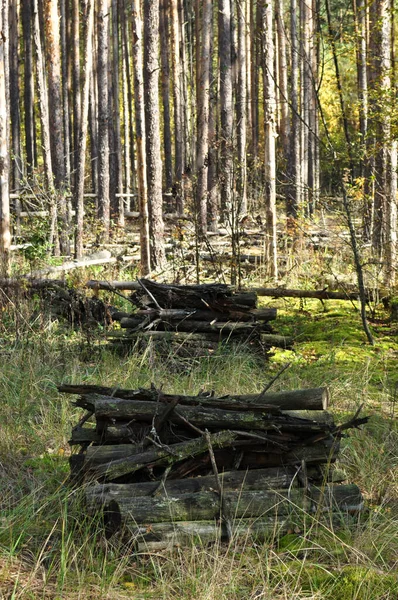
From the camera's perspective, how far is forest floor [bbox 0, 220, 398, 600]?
10.5 feet

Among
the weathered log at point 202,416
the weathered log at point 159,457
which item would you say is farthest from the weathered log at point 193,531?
the weathered log at point 202,416

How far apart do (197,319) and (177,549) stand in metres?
4.53

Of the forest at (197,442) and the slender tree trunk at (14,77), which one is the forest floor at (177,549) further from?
the slender tree trunk at (14,77)

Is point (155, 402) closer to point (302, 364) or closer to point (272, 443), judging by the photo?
point (272, 443)

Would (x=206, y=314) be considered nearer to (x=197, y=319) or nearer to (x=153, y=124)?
(x=197, y=319)

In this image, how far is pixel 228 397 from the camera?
4199 millimetres

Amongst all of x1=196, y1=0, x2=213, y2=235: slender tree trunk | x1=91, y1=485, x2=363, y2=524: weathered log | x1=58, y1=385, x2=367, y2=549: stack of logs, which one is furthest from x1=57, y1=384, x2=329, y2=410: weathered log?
x1=196, y1=0, x2=213, y2=235: slender tree trunk

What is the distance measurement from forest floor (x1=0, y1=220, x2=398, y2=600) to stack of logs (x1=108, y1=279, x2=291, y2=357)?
0.23 meters

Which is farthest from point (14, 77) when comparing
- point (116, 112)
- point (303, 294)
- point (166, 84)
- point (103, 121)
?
point (303, 294)

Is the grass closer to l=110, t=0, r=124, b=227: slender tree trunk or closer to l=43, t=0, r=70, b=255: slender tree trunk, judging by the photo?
l=43, t=0, r=70, b=255: slender tree trunk

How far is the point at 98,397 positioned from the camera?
3914 mm

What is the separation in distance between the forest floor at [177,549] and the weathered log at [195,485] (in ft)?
0.50

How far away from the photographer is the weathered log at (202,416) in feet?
12.7

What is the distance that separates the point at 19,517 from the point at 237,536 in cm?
113
